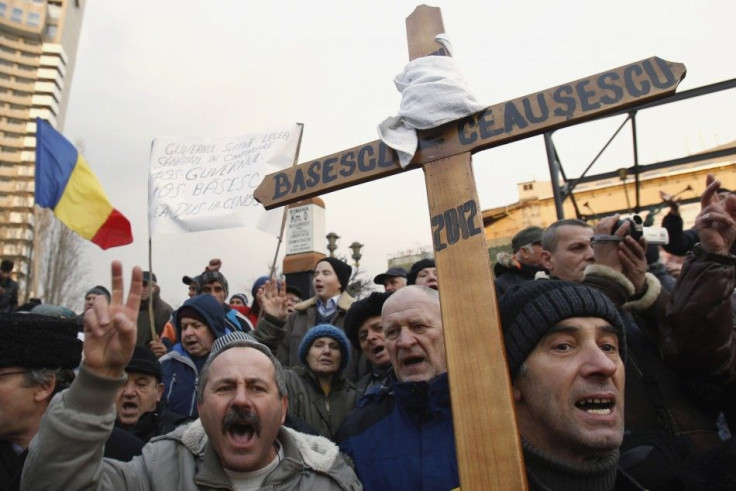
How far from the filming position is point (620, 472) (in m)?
1.53

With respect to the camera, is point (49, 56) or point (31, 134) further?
point (49, 56)

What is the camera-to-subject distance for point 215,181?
4828mm

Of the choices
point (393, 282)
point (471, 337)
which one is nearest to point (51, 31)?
point (393, 282)

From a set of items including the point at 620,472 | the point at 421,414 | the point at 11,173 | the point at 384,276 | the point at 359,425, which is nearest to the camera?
the point at 620,472

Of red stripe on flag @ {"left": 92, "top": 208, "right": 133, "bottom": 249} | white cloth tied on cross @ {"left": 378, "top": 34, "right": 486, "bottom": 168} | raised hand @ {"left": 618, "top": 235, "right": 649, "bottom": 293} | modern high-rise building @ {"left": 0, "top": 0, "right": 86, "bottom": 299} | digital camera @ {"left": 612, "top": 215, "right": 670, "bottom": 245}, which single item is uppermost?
modern high-rise building @ {"left": 0, "top": 0, "right": 86, "bottom": 299}

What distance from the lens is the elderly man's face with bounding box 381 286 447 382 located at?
7.12 feet

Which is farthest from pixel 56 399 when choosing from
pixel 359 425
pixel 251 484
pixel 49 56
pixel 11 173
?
pixel 49 56

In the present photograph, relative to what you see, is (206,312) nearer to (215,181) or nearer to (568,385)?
(215,181)

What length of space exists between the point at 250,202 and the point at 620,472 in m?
3.63

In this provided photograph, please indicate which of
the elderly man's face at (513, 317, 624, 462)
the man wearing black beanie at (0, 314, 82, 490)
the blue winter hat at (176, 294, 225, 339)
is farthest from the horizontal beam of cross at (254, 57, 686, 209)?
the blue winter hat at (176, 294, 225, 339)

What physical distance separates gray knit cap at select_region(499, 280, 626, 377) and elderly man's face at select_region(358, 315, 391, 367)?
1.73 meters

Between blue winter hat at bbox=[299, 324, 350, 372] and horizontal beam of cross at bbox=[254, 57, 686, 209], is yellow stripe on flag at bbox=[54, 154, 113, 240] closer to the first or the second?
blue winter hat at bbox=[299, 324, 350, 372]

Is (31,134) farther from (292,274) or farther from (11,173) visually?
(292,274)

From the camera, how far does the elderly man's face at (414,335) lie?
2170mm
